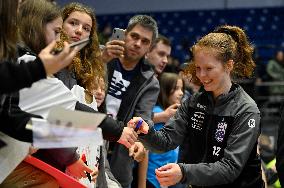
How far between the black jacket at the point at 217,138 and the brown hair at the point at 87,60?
50 cm

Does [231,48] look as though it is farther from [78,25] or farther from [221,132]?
[78,25]

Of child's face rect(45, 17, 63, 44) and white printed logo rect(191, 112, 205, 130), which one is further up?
child's face rect(45, 17, 63, 44)

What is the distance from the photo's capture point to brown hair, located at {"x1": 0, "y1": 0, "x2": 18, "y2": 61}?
2148 millimetres

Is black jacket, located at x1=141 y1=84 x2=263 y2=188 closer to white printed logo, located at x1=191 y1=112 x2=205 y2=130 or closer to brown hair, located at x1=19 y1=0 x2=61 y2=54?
white printed logo, located at x1=191 y1=112 x2=205 y2=130

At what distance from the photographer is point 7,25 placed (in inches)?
84.7

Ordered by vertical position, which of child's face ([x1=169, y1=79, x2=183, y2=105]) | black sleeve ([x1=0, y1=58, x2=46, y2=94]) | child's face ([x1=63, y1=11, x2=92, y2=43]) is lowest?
child's face ([x1=169, y1=79, x2=183, y2=105])

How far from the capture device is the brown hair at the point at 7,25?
215 centimetres

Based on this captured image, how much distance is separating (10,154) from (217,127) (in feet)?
A: 3.46

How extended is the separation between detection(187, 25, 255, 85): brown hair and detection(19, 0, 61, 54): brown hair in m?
0.78

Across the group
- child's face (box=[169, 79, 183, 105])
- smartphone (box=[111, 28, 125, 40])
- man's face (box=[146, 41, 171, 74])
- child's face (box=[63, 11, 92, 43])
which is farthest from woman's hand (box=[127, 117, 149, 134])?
man's face (box=[146, 41, 171, 74])

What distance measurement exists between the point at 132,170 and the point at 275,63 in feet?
25.4

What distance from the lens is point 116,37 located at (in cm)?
397

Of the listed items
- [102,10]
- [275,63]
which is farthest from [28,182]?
[102,10]

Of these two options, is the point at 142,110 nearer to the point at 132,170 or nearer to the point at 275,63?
the point at 132,170
